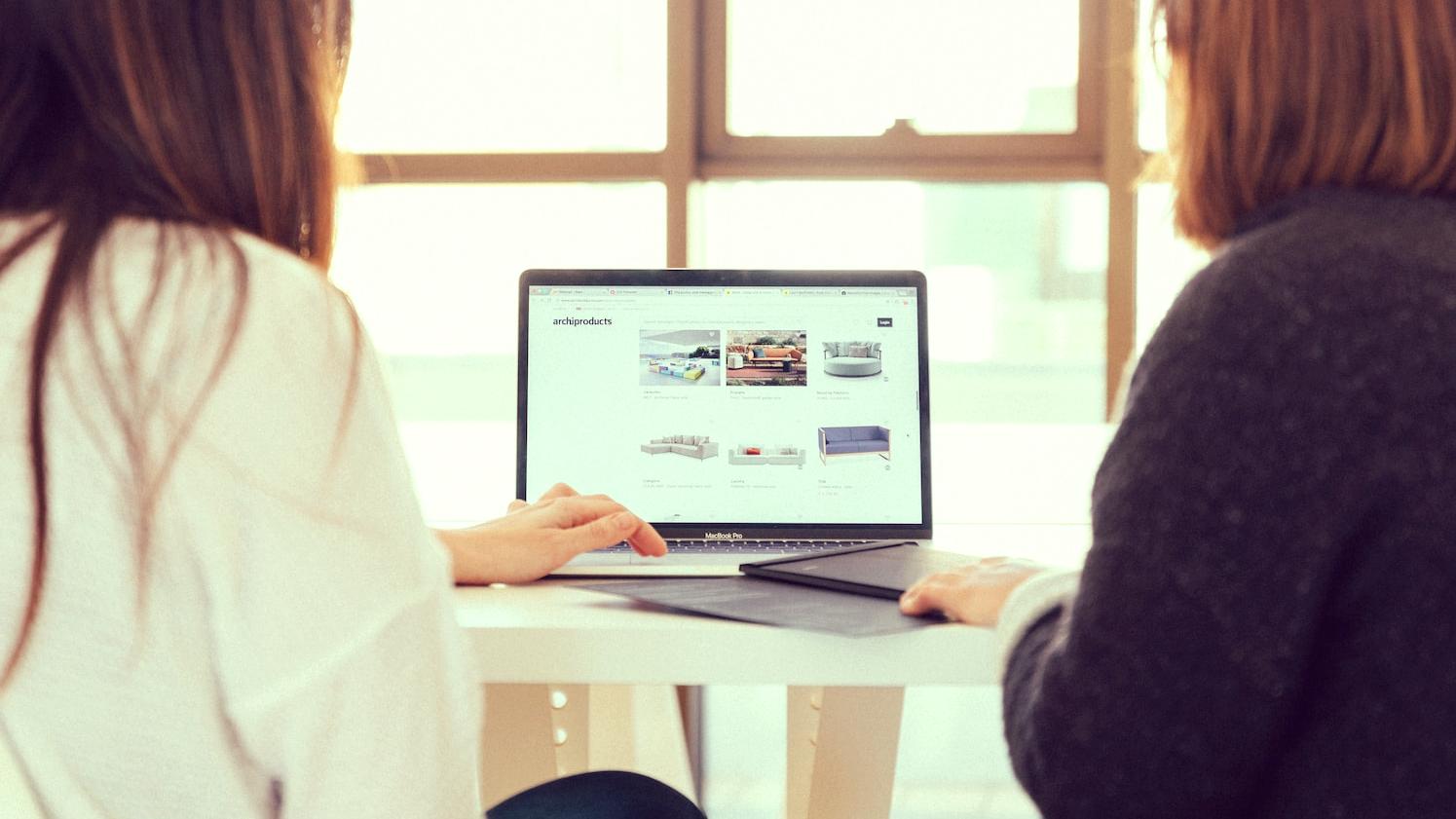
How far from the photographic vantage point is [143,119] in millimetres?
625

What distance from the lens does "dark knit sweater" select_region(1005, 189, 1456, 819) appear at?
0.59 m

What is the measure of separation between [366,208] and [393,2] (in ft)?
1.19

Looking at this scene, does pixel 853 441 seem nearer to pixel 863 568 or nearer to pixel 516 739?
pixel 863 568

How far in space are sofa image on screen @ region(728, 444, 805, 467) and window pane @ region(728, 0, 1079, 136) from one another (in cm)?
110

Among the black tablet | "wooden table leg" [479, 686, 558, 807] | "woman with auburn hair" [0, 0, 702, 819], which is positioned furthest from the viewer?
"wooden table leg" [479, 686, 558, 807]

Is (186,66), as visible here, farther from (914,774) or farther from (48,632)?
(914,774)

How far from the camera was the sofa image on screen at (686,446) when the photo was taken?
129cm

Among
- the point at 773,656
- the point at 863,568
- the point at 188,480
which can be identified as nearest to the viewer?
the point at 188,480

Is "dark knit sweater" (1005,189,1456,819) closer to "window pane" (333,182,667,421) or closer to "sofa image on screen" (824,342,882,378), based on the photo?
"sofa image on screen" (824,342,882,378)

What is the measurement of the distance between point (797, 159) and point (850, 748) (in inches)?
49.7

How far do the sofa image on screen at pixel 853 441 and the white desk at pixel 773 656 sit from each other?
129 mm

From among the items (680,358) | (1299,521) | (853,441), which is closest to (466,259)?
(680,358)

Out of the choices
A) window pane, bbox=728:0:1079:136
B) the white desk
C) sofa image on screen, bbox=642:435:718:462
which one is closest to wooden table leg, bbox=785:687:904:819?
the white desk

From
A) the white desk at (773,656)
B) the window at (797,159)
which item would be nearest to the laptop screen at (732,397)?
the white desk at (773,656)
